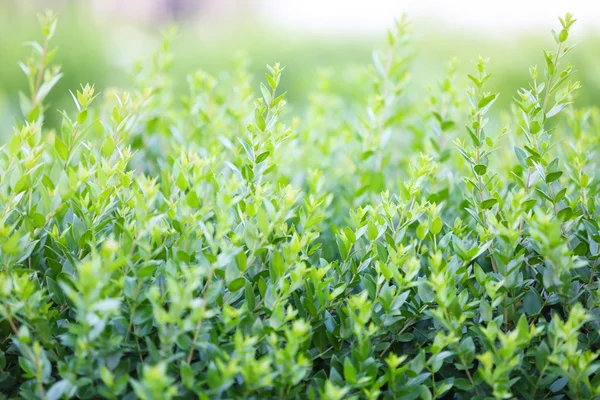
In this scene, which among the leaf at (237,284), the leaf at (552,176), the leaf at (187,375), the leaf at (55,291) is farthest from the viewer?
the leaf at (552,176)

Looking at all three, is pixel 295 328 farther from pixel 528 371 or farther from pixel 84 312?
pixel 528 371

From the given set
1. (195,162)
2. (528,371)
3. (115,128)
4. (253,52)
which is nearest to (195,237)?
(195,162)

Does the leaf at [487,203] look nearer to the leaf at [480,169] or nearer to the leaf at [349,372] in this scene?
the leaf at [480,169]

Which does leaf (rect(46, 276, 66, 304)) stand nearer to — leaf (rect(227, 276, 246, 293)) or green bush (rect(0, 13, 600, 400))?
green bush (rect(0, 13, 600, 400))

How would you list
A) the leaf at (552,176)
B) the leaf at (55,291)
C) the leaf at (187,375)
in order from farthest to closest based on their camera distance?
1. the leaf at (552,176)
2. the leaf at (55,291)
3. the leaf at (187,375)

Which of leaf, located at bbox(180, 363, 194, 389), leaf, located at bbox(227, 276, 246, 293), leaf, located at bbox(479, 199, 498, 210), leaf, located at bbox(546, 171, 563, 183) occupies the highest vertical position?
leaf, located at bbox(546, 171, 563, 183)

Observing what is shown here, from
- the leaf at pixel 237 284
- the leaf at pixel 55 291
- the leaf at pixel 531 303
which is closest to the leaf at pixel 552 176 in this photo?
the leaf at pixel 531 303

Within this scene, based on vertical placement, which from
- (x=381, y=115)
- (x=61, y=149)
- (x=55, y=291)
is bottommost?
(x=55, y=291)

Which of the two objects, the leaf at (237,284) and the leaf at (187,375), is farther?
the leaf at (237,284)

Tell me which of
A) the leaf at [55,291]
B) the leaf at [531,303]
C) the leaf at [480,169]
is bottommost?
the leaf at [531,303]

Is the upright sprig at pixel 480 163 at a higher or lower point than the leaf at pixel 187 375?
higher

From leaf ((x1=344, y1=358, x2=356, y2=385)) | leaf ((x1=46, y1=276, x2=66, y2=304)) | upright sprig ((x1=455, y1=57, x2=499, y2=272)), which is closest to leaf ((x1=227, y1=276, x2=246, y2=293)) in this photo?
leaf ((x1=344, y1=358, x2=356, y2=385))

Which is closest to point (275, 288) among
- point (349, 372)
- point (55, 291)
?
point (349, 372)

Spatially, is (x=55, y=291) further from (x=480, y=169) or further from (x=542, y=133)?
(x=542, y=133)
